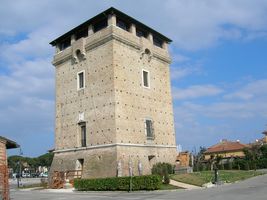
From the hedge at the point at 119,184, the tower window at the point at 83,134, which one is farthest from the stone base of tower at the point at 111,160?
the hedge at the point at 119,184

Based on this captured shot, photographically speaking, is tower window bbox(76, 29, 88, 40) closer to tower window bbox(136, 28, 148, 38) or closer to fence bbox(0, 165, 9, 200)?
tower window bbox(136, 28, 148, 38)

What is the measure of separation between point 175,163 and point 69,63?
1552 centimetres

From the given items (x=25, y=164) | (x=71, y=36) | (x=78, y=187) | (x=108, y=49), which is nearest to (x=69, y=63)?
(x=71, y=36)

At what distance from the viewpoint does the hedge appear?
86.4 feet

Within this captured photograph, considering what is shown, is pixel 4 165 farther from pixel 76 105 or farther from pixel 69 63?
pixel 69 63

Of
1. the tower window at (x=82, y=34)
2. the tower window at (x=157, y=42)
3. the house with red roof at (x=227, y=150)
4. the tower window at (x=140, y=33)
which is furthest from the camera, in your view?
the house with red roof at (x=227, y=150)

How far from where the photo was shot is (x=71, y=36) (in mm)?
40000

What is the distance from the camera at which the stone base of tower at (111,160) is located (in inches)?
1283

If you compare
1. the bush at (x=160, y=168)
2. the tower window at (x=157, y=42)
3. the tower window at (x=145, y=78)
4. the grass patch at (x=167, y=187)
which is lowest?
the grass patch at (x=167, y=187)

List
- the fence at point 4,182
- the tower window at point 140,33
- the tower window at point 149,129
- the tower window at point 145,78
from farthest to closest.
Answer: the tower window at point 140,33, the tower window at point 145,78, the tower window at point 149,129, the fence at point 4,182

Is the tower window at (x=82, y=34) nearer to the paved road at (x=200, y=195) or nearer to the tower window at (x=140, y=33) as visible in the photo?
the tower window at (x=140, y=33)

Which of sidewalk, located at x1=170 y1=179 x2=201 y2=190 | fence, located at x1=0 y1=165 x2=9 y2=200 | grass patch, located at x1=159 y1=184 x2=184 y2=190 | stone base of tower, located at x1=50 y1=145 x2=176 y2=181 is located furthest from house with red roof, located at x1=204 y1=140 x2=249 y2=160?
fence, located at x1=0 y1=165 x2=9 y2=200

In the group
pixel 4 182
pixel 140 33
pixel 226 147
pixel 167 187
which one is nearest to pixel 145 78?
pixel 140 33

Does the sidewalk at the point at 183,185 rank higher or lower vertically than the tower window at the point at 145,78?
lower
